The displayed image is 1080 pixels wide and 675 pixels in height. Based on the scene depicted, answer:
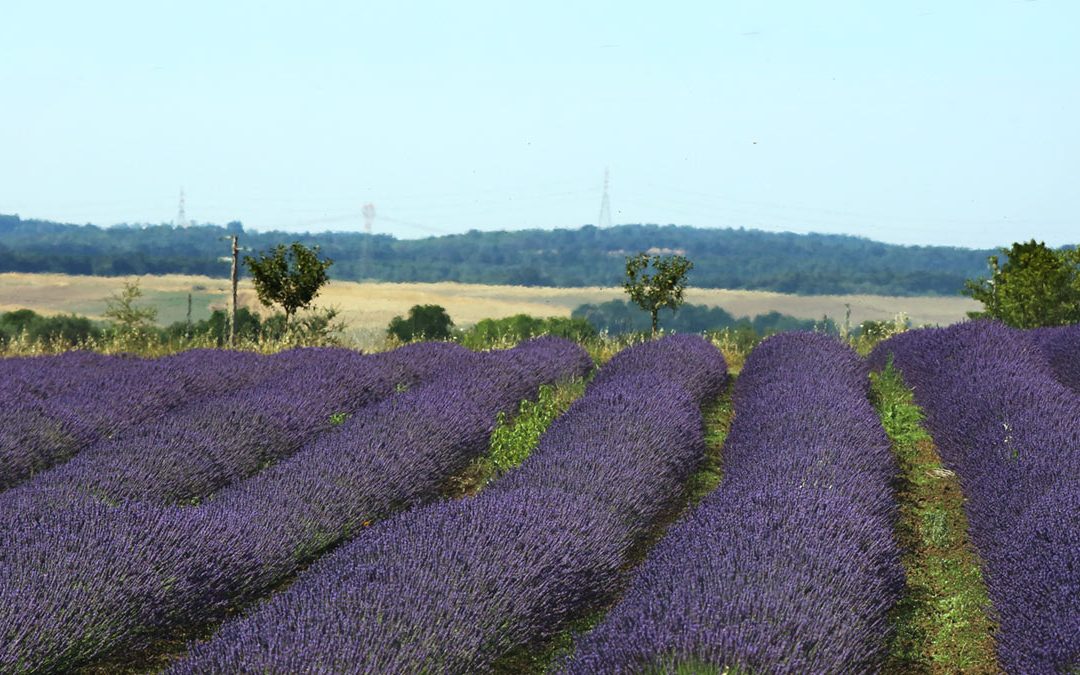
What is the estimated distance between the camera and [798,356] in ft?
39.8

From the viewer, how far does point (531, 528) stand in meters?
5.65

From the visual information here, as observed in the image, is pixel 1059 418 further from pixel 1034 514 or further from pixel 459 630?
pixel 459 630

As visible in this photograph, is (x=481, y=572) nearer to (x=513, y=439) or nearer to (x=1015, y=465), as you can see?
(x=1015, y=465)

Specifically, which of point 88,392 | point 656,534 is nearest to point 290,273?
point 88,392

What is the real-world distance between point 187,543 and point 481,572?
1696 mm

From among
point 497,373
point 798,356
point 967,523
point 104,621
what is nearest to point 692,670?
point 104,621

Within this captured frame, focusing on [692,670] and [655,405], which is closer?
[692,670]

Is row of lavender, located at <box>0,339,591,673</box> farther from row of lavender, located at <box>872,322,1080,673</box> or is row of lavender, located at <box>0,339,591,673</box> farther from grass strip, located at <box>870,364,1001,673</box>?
row of lavender, located at <box>872,322,1080,673</box>

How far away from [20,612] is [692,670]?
280 cm

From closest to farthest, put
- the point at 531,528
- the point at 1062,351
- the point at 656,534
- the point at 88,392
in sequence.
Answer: the point at 531,528, the point at 656,534, the point at 88,392, the point at 1062,351

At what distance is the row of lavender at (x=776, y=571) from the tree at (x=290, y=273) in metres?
12.6

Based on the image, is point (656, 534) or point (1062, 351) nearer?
point (656, 534)

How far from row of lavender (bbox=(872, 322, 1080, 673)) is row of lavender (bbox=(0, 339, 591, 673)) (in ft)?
11.5

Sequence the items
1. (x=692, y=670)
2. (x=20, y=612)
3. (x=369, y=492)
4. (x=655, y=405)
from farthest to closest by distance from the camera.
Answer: (x=655, y=405)
(x=369, y=492)
(x=20, y=612)
(x=692, y=670)
